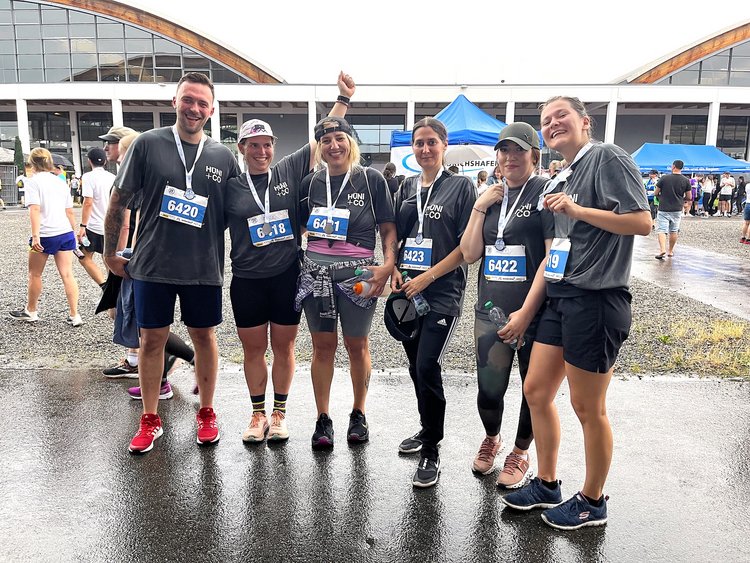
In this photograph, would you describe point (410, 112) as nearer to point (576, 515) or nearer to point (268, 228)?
point (268, 228)

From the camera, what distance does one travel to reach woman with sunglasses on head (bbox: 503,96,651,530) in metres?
2.50

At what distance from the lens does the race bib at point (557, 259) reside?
263 cm

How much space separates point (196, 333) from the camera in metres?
3.72

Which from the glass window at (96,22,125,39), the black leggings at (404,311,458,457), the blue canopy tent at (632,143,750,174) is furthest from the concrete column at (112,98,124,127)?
the black leggings at (404,311,458,457)

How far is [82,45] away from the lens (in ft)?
120

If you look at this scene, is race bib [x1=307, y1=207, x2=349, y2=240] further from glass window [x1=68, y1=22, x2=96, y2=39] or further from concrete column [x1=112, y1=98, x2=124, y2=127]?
glass window [x1=68, y1=22, x2=96, y2=39]

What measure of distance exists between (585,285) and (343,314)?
1.55 m

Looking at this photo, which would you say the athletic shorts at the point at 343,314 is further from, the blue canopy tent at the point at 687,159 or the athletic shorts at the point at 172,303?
the blue canopy tent at the point at 687,159

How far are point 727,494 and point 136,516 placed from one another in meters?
3.23

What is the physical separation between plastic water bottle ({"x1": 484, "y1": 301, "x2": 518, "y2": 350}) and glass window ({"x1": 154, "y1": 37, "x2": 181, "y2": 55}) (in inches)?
1574

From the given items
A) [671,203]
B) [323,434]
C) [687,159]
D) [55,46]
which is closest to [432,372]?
[323,434]

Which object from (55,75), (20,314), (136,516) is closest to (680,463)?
(136,516)

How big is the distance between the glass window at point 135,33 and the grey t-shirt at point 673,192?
117 ft

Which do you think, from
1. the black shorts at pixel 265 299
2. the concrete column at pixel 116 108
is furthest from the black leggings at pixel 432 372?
the concrete column at pixel 116 108
